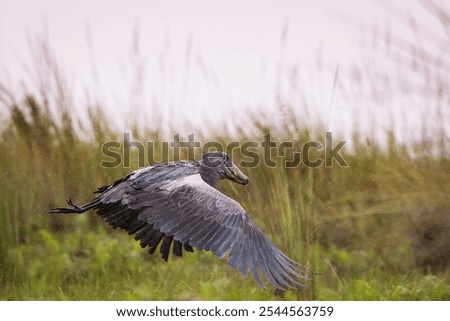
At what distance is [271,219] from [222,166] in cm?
50

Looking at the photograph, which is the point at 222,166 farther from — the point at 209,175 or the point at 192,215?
the point at 192,215

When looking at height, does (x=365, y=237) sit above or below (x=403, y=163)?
below

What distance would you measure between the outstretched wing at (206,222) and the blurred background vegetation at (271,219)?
59 cm

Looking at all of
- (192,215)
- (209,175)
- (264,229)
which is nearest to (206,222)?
(192,215)

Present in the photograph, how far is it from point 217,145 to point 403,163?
1.20 metres

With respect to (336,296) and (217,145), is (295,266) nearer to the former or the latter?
(336,296)

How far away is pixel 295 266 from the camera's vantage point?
4.52m

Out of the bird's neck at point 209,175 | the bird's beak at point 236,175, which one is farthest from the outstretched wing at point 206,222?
the bird's beak at point 236,175

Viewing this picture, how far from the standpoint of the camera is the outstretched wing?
410cm

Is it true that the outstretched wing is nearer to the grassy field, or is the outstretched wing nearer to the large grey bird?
the large grey bird

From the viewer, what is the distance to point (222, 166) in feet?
15.3

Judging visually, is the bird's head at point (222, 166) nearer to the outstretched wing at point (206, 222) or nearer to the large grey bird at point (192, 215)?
the large grey bird at point (192, 215)

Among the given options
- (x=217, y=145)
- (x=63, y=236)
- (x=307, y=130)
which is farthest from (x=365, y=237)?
(x=63, y=236)

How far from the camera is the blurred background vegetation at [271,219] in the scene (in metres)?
4.90
